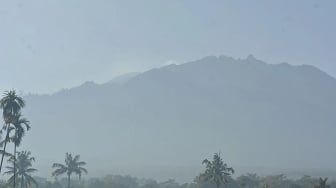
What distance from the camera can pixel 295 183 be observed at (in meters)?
170

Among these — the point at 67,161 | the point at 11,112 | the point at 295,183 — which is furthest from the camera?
the point at 295,183

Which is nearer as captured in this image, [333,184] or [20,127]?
[20,127]

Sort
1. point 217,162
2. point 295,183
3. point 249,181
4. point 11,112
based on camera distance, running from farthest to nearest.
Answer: point 295,183, point 249,181, point 217,162, point 11,112

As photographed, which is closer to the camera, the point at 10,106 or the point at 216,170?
the point at 10,106

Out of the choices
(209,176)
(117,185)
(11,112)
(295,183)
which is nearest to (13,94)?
(11,112)

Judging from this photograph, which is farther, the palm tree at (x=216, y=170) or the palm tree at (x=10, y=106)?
the palm tree at (x=216, y=170)

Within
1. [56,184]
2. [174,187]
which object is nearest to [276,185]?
[174,187]

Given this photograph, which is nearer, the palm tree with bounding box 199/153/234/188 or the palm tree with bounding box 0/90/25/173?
the palm tree with bounding box 0/90/25/173

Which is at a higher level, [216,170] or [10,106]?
[10,106]

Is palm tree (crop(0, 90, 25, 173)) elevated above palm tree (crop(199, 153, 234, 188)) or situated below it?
above

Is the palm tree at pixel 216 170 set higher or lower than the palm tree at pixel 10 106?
lower

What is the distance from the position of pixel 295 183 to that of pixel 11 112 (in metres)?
112

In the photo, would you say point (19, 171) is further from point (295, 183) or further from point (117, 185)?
point (295, 183)

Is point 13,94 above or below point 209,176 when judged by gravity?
above
